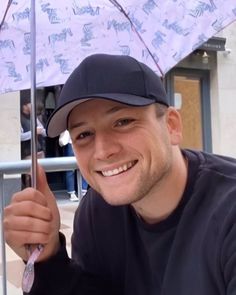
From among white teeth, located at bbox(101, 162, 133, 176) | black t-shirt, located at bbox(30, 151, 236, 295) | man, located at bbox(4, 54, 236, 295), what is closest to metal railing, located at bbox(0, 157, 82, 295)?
black t-shirt, located at bbox(30, 151, 236, 295)

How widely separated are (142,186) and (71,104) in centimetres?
37

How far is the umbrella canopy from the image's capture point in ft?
8.67

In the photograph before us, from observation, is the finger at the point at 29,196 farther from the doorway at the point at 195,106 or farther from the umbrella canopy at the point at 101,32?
the doorway at the point at 195,106

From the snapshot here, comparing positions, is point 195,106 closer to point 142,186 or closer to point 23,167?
point 23,167

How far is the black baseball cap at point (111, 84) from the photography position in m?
1.70

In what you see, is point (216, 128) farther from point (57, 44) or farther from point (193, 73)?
point (57, 44)

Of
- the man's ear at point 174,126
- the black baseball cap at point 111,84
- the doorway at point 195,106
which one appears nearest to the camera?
the black baseball cap at point 111,84

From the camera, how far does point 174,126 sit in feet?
6.23

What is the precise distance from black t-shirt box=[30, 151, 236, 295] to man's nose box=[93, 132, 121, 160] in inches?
11.7

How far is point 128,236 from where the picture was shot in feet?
6.39

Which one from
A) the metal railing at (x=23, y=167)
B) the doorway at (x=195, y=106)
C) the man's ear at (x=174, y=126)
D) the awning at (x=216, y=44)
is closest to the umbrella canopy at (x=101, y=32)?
the metal railing at (x=23, y=167)

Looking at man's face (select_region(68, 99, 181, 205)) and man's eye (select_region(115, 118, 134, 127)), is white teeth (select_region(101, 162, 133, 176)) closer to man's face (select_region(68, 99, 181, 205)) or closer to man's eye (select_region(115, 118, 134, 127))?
man's face (select_region(68, 99, 181, 205))

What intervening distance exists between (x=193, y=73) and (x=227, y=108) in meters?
1.15

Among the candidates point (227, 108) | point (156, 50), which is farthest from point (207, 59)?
point (156, 50)
